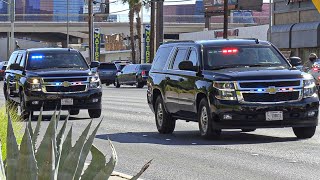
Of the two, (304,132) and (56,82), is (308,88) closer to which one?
(304,132)

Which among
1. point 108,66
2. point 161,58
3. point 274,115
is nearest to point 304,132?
point 274,115

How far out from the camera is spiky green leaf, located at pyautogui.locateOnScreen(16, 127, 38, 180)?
4.84 m

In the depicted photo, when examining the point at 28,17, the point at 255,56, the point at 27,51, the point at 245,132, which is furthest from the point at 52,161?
the point at 28,17

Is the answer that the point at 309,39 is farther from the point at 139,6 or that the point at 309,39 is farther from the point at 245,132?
the point at 245,132

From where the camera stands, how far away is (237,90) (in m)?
15.2

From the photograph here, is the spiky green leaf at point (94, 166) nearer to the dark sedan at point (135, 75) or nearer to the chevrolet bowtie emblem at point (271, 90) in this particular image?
the chevrolet bowtie emblem at point (271, 90)

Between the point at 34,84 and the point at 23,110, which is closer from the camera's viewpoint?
the point at 34,84

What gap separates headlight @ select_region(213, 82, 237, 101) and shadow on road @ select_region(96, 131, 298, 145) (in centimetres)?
77

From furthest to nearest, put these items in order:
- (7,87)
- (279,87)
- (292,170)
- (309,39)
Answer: (309,39)
(7,87)
(279,87)
(292,170)

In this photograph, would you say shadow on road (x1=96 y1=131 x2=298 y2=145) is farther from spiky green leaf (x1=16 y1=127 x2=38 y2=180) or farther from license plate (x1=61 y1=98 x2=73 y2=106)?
spiky green leaf (x1=16 y1=127 x2=38 y2=180)

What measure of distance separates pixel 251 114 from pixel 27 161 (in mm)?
10501

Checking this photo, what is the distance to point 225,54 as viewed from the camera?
1639 cm

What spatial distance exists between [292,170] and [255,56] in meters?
5.19

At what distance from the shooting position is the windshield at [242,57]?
16.2m
